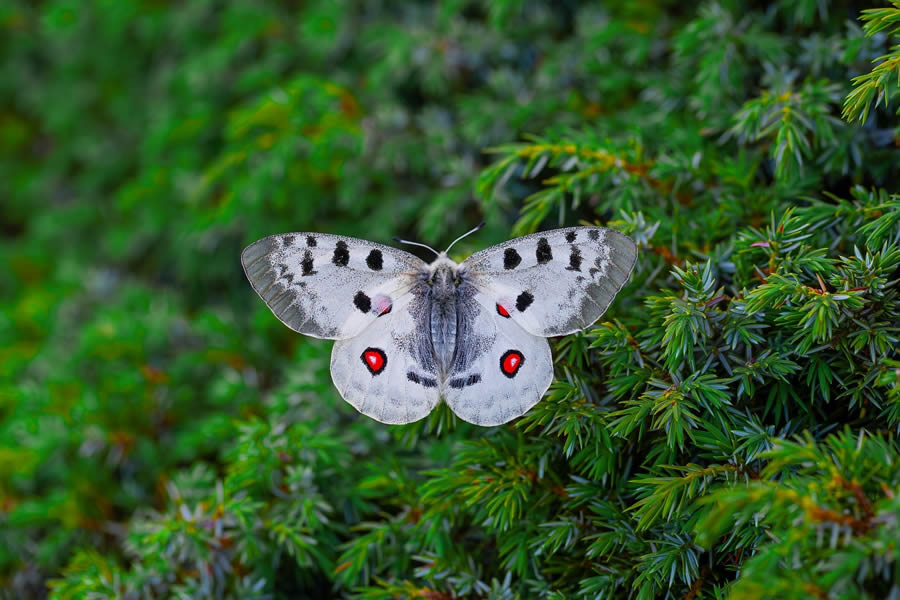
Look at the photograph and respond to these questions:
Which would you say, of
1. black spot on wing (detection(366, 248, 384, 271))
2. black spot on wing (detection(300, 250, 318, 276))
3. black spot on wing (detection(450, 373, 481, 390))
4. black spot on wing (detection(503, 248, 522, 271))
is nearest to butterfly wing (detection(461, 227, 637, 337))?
black spot on wing (detection(503, 248, 522, 271))

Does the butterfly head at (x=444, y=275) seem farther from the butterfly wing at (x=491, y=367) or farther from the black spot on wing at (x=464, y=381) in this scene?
the black spot on wing at (x=464, y=381)

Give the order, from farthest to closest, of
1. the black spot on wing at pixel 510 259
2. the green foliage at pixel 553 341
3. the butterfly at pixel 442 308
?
the black spot on wing at pixel 510 259
the butterfly at pixel 442 308
the green foliage at pixel 553 341

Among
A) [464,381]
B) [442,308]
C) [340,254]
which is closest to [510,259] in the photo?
[442,308]

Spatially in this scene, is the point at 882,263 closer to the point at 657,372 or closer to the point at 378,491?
the point at 657,372

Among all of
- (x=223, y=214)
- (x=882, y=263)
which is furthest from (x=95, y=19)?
(x=882, y=263)

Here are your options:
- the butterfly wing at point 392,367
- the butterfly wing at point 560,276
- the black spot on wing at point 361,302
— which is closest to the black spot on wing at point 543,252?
the butterfly wing at point 560,276

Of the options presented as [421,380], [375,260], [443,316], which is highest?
[375,260]

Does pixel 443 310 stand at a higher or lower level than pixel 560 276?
lower

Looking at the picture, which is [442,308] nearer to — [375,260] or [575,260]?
[375,260]
